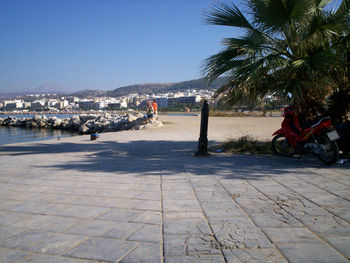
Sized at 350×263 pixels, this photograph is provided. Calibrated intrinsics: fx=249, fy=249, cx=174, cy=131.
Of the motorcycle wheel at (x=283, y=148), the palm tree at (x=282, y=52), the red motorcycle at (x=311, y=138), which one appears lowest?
the motorcycle wheel at (x=283, y=148)

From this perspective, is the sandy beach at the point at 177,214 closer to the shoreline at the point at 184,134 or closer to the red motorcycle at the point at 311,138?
the red motorcycle at the point at 311,138

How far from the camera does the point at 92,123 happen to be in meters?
21.9

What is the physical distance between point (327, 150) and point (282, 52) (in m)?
2.48

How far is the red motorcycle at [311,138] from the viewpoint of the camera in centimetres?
Answer: 462

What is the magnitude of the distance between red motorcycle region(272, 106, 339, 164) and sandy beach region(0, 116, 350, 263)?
0.29 metres

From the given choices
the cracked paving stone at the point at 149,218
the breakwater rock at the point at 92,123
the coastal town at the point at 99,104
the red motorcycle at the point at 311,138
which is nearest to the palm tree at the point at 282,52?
the red motorcycle at the point at 311,138

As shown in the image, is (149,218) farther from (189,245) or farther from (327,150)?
(327,150)

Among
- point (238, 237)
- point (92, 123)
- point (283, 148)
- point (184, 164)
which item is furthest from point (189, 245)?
point (92, 123)

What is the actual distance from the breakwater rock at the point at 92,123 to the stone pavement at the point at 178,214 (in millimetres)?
10124

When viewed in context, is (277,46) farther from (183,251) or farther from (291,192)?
(183,251)

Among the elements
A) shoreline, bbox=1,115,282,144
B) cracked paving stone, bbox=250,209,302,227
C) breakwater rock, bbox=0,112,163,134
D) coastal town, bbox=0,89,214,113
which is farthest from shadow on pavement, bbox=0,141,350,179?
coastal town, bbox=0,89,214,113

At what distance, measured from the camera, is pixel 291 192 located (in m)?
3.16

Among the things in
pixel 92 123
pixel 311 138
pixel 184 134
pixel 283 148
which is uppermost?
pixel 311 138

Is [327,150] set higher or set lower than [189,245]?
higher
